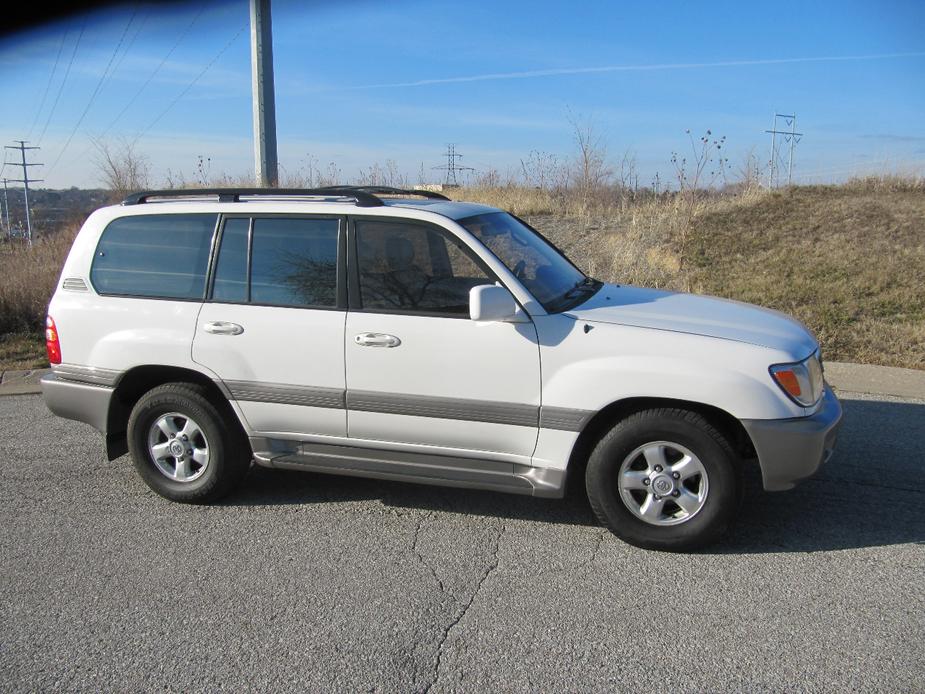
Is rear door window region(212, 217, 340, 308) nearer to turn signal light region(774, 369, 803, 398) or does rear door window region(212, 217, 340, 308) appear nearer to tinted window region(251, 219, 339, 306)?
tinted window region(251, 219, 339, 306)

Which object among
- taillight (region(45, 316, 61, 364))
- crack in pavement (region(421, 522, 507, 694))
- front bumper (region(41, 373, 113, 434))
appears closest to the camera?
crack in pavement (region(421, 522, 507, 694))

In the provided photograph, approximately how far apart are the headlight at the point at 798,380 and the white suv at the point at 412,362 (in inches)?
0.6

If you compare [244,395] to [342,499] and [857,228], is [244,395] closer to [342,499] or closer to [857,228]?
[342,499]

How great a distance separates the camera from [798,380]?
441 cm

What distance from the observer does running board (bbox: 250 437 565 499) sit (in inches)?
184

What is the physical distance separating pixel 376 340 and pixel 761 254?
969cm

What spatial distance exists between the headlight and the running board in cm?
125

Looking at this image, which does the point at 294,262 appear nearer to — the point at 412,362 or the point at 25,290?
the point at 412,362

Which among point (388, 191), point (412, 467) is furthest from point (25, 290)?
point (412, 467)

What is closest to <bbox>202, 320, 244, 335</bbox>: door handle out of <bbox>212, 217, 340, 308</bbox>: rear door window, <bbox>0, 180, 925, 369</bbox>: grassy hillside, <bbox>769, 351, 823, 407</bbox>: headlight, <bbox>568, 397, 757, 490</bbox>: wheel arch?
<bbox>212, 217, 340, 308</bbox>: rear door window

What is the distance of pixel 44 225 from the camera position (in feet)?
47.5

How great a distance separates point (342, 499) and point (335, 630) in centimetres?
173

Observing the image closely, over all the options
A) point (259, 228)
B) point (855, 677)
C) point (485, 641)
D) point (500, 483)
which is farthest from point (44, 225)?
point (855, 677)

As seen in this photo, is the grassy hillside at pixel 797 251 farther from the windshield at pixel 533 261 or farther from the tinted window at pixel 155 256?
the tinted window at pixel 155 256
